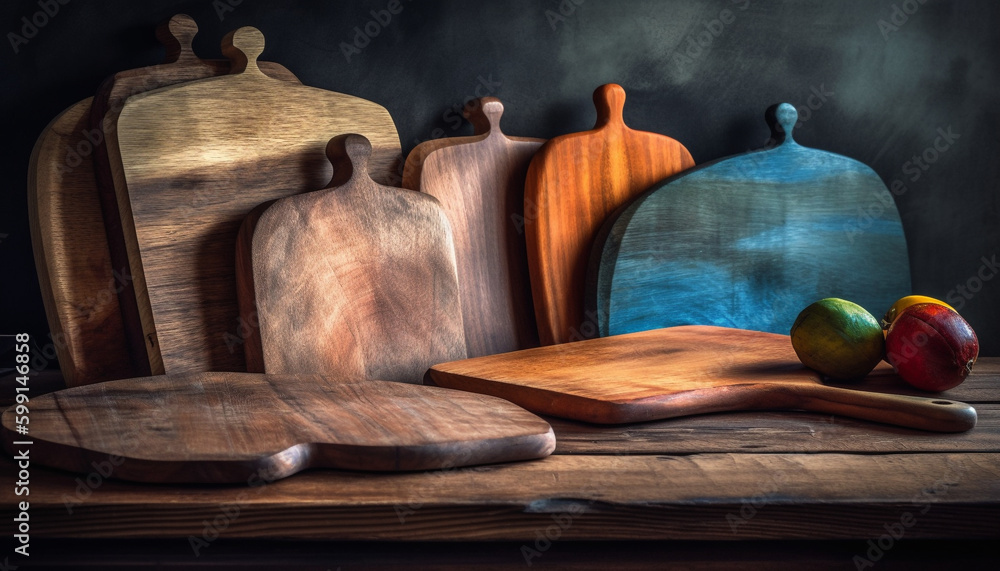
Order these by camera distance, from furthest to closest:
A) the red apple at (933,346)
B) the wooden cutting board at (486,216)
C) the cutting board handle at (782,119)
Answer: the cutting board handle at (782,119) → the wooden cutting board at (486,216) → the red apple at (933,346)

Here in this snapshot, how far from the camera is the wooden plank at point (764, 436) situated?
0.80m

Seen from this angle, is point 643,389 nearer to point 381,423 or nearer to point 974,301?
point 381,423

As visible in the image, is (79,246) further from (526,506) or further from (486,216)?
(526,506)

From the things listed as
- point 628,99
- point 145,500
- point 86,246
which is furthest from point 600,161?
point 145,500

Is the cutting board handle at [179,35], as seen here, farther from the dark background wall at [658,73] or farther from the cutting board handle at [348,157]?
the cutting board handle at [348,157]

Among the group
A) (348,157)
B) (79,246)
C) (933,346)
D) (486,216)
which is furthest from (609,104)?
(79,246)

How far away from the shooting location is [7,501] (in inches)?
25.1

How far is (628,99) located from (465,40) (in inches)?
11.3

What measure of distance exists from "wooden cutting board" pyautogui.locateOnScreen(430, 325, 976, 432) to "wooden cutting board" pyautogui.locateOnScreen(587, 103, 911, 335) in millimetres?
152

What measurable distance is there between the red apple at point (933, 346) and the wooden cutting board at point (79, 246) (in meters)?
0.91

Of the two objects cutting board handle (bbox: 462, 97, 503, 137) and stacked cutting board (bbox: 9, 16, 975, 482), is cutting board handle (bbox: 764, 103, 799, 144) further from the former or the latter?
cutting board handle (bbox: 462, 97, 503, 137)

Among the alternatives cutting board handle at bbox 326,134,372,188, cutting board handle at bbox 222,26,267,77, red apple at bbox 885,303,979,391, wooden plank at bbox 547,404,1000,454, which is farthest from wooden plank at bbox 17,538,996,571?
cutting board handle at bbox 222,26,267,77

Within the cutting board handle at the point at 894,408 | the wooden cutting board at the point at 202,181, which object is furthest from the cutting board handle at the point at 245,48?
the cutting board handle at the point at 894,408

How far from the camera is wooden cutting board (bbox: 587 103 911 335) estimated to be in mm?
1235
